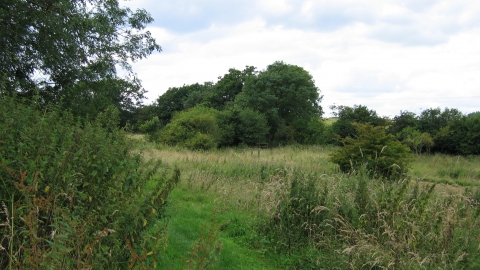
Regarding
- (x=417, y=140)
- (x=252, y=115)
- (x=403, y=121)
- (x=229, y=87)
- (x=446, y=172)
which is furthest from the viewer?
(x=229, y=87)

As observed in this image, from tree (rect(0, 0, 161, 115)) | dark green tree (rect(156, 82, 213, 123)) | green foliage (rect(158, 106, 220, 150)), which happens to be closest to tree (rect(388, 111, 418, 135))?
green foliage (rect(158, 106, 220, 150))

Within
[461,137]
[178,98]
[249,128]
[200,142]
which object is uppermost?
[178,98]

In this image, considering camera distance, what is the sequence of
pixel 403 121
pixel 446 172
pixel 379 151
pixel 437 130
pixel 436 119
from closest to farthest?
pixel 379 151
pixel 446 172
pixel 437 130
pixel 436 119
pixel 403 121

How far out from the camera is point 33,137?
129 inches

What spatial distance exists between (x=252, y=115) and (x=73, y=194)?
32987 mm

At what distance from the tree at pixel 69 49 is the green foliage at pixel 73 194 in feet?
15.0

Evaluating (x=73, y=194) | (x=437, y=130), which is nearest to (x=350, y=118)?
(x=437, y=130)

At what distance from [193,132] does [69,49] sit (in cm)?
1968

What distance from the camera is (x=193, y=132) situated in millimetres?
28297

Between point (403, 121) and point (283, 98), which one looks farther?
point (283, 98)

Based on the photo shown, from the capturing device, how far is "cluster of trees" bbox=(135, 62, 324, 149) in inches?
1154

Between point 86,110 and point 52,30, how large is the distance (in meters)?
1.95

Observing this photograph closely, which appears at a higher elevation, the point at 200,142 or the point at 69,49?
the point at 69,49

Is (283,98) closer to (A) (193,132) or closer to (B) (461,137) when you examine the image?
(A) (193,132)
